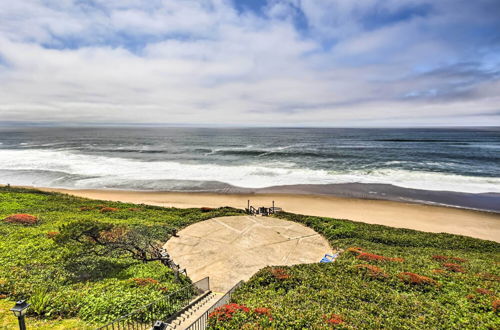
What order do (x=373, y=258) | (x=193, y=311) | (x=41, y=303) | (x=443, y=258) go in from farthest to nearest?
1. (x=443, y=258)
2. (x=373, y=258)
3. (x=193, y=311)
4. (x=41, y=303)

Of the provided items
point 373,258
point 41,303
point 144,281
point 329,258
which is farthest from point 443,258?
point 41,303

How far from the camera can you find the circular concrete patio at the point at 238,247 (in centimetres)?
1083

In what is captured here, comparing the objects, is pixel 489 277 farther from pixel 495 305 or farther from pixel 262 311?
pixel 262 311

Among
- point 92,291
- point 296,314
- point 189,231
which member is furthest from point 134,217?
point 296,314

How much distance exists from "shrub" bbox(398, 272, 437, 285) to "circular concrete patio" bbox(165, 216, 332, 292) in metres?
3.69

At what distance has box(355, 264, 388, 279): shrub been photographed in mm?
9672

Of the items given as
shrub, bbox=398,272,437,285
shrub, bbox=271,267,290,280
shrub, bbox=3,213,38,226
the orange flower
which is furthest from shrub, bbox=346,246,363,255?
shrub, bbox=3,213,38,226

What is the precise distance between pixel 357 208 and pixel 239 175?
20164 mm

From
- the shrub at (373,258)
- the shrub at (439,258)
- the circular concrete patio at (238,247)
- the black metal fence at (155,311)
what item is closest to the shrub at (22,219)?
the circular concrete patio at (238,247)

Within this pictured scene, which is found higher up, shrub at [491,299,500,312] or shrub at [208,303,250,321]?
shrub at [208,303,250,321]

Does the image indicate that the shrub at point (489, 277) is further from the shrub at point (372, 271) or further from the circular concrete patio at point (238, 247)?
the circular concrete patio at point (238, 247)

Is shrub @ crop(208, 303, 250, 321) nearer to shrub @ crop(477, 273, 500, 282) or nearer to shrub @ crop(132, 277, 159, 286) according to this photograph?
shrub @ crop(132, 277, 159, 286)

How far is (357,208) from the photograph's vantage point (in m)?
25.0

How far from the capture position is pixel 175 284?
925 cm
